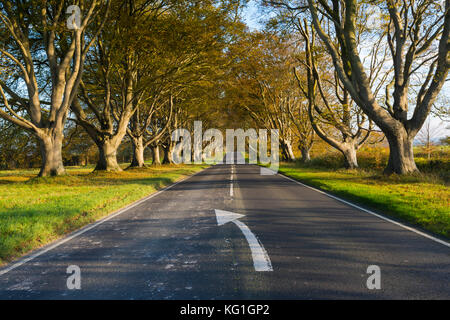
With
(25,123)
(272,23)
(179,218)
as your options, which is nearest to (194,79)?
(272,23)

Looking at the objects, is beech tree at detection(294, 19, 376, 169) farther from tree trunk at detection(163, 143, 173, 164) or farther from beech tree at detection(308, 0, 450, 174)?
tree trunk at detection(163, 143, 173, 164)

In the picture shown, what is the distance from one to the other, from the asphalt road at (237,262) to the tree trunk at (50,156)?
1084 cm

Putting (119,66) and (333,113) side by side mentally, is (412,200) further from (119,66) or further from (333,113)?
(119,66)

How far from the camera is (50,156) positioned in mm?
16172

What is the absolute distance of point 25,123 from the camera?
15.1m

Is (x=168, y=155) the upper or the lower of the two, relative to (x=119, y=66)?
lower

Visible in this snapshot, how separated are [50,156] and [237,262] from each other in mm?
15418

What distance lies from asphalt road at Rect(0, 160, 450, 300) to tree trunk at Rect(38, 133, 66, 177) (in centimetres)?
1084

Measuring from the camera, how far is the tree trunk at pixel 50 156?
15.9 meters

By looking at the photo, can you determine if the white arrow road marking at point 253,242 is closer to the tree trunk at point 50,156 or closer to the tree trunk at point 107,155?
the tree trunk at point 50,156

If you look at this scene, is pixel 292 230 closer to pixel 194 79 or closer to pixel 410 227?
pixel 410 227

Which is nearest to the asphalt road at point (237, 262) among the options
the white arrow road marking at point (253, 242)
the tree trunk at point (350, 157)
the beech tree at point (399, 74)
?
the white arrow road marking at point (253, 242)

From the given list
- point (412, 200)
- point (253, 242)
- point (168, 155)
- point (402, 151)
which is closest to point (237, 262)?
point (253, 242)
